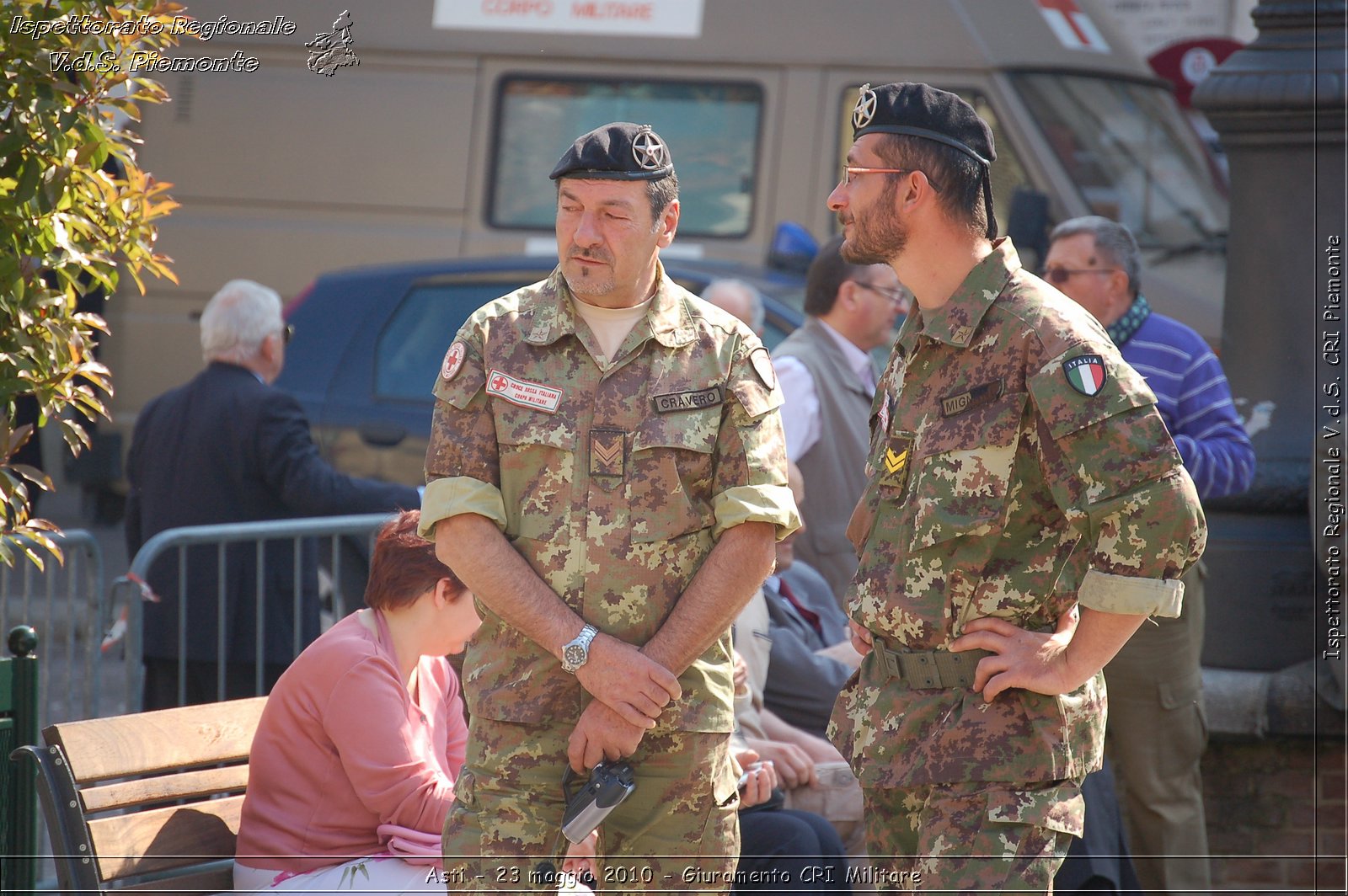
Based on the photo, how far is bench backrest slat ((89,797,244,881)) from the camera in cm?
326

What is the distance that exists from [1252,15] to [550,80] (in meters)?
4.05

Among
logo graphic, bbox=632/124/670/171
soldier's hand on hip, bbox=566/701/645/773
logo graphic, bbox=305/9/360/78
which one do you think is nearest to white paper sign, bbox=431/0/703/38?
logo graphic, bbox=305/9/360/78

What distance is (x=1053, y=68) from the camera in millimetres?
7621

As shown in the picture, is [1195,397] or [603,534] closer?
[603,534]

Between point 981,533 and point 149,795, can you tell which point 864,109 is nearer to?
point 981,533

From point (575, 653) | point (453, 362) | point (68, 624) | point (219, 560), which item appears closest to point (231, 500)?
point (219, 560)

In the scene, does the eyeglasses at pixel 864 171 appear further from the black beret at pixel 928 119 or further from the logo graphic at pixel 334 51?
the logo graphic at pixel 334 51

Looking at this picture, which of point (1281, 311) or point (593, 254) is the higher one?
point (1281, 311)

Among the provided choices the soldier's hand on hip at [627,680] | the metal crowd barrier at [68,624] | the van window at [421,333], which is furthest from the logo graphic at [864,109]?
the van window at [421,333]

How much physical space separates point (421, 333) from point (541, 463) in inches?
171

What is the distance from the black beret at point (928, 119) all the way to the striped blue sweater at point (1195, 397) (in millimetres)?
2105

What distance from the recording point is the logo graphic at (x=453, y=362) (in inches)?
115

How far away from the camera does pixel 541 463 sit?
2.93 meters

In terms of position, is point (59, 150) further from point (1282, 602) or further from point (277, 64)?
point (277, 64)
